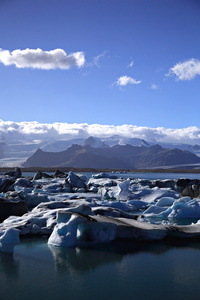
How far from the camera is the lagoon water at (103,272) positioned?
3.15 meters

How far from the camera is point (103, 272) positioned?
3.81 m

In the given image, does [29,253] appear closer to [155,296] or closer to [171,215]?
[155,296]

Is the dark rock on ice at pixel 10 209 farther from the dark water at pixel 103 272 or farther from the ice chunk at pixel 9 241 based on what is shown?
the ice chunk at pixel 9 241

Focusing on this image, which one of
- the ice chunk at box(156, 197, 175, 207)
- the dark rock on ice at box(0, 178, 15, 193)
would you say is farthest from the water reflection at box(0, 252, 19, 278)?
the dark rock on ice at box(0, 178, 15, 193)

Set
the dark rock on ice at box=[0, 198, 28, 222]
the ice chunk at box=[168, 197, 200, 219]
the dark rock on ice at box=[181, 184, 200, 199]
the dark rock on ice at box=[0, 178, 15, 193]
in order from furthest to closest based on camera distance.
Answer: the dark rock on ice at box=[0, 178, 15, 193], the dark rock on ice at box=[181, 184, 200, 199], the ice chunk at box=[168, 197, 200, 219], the dark rock on ice at box=[0, 198, 28, 222]

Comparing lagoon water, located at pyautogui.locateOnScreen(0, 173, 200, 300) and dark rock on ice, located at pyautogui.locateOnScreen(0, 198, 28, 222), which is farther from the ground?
dark rock on ice, located at pyautogui.locateOnScreen(0, 198, 28, 222)

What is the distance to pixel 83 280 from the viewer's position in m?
3.51

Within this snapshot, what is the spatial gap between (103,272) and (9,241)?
1696 mm

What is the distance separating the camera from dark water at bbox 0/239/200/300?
315cm

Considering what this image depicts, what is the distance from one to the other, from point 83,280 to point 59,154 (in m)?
194

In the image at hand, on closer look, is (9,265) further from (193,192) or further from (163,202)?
(193,192)

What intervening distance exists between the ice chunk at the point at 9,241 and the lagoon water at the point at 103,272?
0.13m

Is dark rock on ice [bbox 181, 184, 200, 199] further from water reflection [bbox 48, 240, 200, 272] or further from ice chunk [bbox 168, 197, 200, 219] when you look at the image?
water reflection [bbox 48, 240, 200, 272]

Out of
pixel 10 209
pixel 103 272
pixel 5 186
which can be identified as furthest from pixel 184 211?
pixel 5 186
